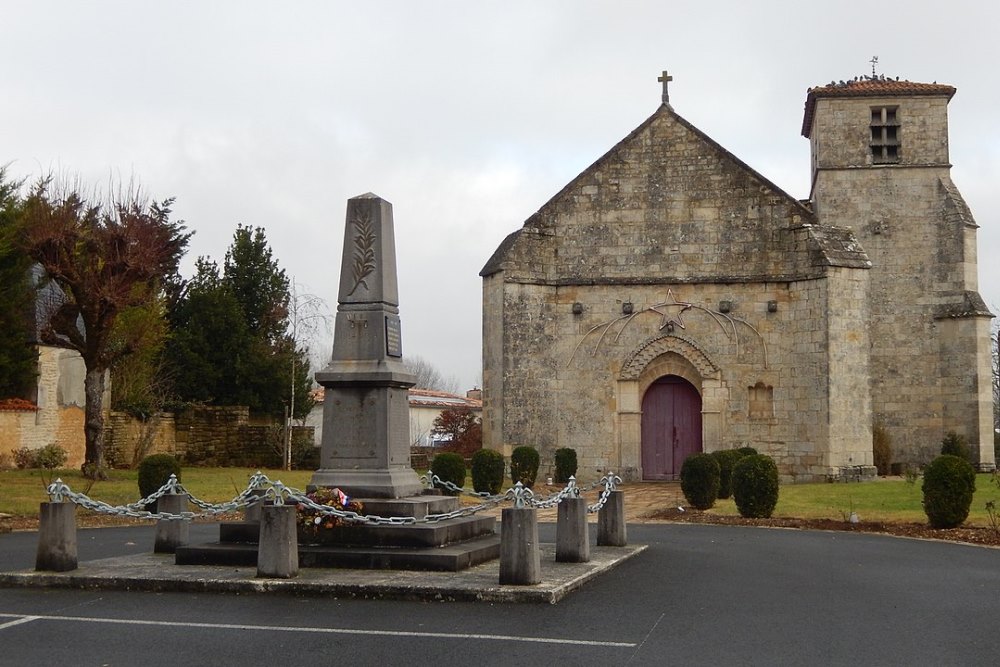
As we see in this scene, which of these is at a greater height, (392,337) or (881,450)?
(392,337)

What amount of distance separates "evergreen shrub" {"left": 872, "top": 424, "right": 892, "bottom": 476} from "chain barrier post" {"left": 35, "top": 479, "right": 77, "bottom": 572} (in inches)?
885

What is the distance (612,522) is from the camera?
12219mm

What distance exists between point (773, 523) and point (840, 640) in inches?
352

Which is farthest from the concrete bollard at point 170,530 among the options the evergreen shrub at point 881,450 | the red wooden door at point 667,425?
the evergreen shrub at point 881,450

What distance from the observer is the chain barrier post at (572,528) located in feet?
33.6

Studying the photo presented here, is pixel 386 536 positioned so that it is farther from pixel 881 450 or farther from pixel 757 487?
pixel 881 450

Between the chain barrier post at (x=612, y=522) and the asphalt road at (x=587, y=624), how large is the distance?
1.49 m

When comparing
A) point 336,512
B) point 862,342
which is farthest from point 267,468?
point 336,512

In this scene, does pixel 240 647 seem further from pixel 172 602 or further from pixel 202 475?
pixel 202 475

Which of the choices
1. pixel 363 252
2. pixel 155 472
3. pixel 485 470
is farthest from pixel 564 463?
pixel 363 252

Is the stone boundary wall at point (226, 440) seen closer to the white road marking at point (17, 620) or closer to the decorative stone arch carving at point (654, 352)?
the decorative stone arch carving at point (654, 352)

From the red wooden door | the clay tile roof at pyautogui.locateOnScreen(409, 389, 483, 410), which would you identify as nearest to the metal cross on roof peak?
the red wooden door

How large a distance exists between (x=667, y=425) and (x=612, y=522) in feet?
43.4

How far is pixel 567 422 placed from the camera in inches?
975
